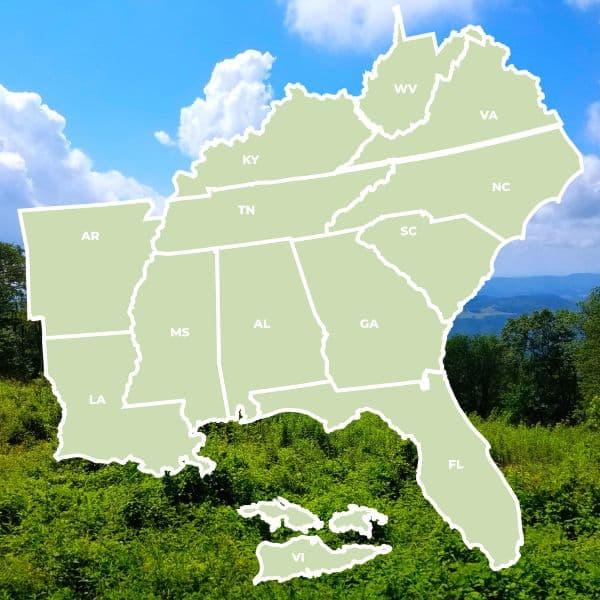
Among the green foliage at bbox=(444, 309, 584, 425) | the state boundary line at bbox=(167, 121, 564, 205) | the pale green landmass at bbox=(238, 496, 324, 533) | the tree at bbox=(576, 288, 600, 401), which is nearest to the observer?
the state boundary line at bbox=(167, 121, 564, 205)

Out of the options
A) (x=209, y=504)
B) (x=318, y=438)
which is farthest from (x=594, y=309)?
(x=209, y=504)

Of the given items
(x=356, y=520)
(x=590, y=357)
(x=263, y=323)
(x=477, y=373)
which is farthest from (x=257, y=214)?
(x=477, y=373)

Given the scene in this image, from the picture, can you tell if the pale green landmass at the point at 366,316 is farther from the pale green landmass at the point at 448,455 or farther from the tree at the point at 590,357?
the tree at the point at 590,357

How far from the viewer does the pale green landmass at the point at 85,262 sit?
7113 mm

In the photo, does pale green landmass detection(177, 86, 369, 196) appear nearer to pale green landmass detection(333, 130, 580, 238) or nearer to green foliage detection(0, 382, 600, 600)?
pale green landmass detection(333, 130, 580, 238)

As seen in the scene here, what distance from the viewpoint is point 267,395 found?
6.95 m

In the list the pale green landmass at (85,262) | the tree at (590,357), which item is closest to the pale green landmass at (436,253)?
the pale green landmass at (85,262)

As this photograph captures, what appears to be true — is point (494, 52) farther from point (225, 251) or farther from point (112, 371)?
point (112, 371)

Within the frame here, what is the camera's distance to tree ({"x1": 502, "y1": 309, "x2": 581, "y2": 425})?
28.7 m

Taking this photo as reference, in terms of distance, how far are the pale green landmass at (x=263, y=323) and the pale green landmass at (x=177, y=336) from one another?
18cm
